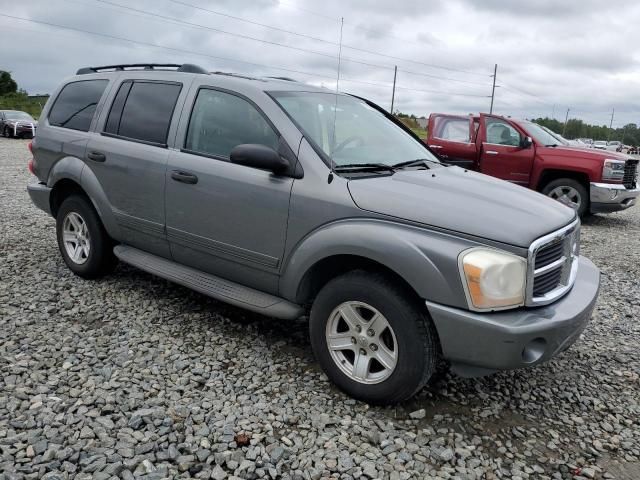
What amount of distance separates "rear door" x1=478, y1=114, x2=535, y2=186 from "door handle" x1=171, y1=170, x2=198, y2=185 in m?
7.30

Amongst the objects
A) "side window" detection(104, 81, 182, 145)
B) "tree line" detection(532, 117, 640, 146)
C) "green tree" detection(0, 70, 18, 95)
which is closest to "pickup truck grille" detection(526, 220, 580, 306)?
"side window" detection(104, 81, 182, 145)

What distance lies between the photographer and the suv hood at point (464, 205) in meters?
2.71

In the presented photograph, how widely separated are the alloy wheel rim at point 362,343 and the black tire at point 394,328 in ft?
0.09

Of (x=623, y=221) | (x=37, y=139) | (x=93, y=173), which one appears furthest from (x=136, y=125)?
(x=623, y=221)

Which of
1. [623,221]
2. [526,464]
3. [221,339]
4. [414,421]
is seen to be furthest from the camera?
[623,221]

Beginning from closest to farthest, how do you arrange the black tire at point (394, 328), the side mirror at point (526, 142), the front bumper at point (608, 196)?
1. the black tire at point (394, 328)
2. the front bumper at point (608, 196)
3. the side mirror at point (526, 142)

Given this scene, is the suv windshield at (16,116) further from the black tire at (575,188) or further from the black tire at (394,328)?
the black tire at (394,328)

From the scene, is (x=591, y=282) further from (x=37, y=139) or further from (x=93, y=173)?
(x=37, y=139)

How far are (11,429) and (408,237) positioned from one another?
225 cm

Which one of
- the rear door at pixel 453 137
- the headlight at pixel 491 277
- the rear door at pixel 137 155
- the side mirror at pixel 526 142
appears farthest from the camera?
the rear door at pixel 453 137

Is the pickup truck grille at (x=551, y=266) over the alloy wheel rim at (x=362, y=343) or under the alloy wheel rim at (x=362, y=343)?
over

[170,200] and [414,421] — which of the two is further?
[170,200]

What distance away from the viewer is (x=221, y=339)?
3840mm

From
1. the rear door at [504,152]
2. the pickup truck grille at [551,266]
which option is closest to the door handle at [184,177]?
the pickup truck grille at [551,266]
